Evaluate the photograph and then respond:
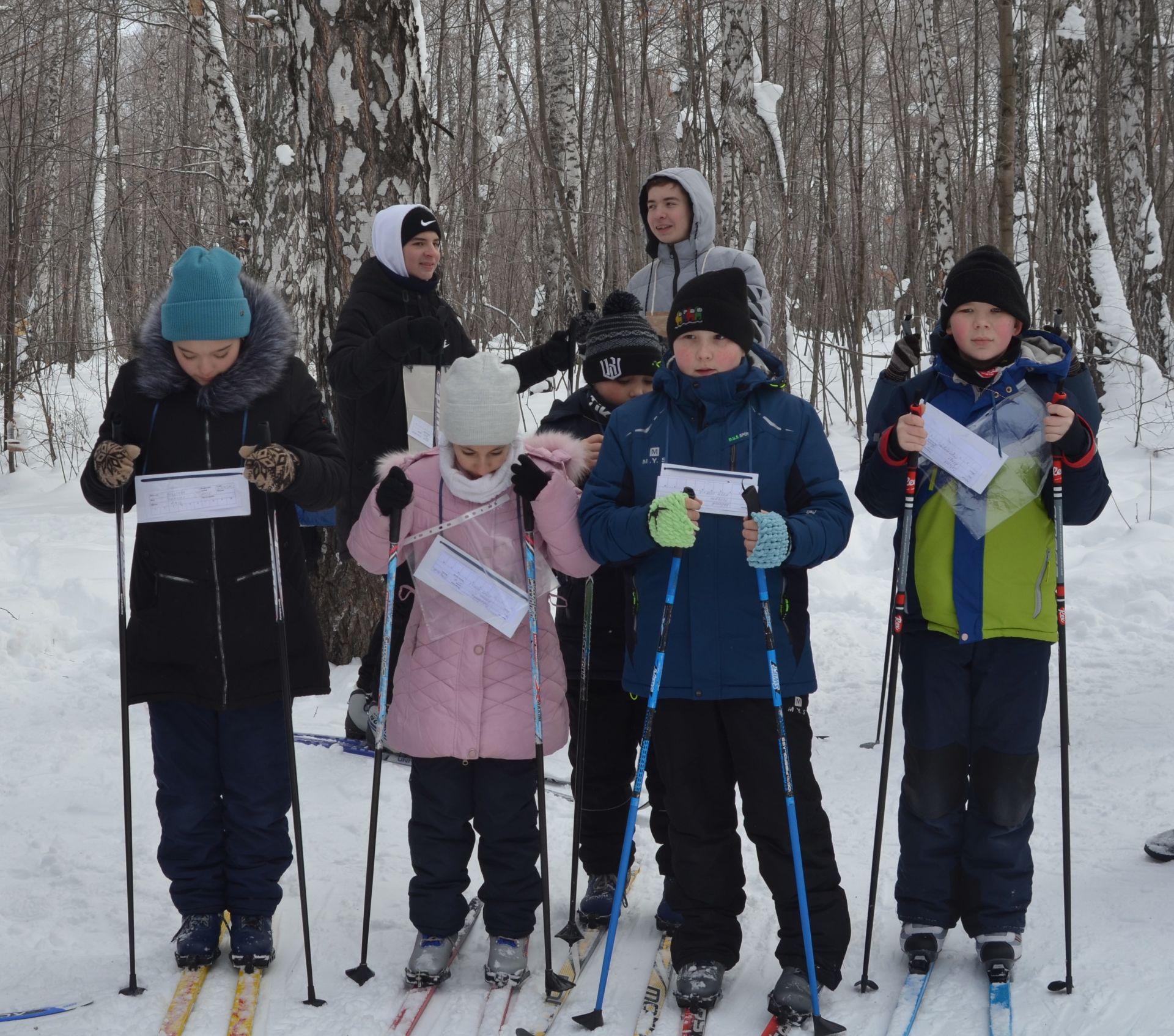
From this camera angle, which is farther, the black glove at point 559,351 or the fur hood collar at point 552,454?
the black glove at point 559,351

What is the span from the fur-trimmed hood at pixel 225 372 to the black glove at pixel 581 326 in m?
0.96

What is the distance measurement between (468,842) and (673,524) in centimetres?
110

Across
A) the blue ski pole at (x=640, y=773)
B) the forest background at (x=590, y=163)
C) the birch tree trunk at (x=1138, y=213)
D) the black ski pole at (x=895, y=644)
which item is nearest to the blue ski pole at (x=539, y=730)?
the blue ski pole at (x=640, y=773)

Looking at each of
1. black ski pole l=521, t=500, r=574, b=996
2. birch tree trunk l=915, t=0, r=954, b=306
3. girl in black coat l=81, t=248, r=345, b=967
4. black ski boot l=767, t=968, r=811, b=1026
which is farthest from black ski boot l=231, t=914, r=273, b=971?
birch tree trunk l=915, t=0, r=954, b=306

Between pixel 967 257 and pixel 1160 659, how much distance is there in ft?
12.0

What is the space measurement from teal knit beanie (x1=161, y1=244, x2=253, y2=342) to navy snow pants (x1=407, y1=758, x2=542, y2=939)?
128cm

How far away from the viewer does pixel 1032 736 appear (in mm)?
3012

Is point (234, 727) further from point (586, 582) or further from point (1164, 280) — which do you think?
point (1164, 280)

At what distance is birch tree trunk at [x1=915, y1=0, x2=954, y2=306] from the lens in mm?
11844

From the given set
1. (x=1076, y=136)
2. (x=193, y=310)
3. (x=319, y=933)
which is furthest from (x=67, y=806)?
(x=1076, y=136)

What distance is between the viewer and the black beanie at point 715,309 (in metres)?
2.94

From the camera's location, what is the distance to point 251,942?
3.11 metres

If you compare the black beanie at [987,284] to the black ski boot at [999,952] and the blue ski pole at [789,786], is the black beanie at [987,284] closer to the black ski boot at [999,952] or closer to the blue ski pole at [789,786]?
the blue ski pole at [789,786]

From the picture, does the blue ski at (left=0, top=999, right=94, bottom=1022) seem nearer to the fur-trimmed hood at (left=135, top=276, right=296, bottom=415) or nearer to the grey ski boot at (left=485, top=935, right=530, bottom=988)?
the grey ski boot at (left=485, top=935, right=530, bottom=988)
